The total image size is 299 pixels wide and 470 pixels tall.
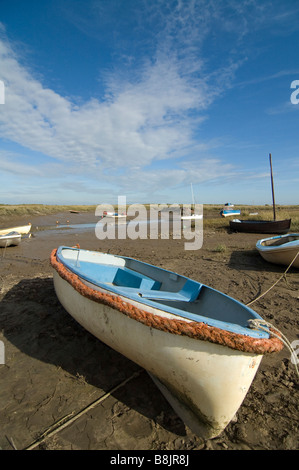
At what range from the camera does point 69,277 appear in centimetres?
389

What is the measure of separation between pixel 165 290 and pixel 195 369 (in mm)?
2724

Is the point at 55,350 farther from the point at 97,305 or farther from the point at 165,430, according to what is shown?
the point at 165,430

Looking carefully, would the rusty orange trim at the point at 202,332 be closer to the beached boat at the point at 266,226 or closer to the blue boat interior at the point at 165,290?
the blue boat interior at the point at 165,290

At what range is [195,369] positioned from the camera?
2.37 meters

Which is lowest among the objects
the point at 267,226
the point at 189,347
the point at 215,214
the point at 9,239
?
the point at 189,347

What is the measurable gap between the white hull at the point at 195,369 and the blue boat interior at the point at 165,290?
24 centimetres

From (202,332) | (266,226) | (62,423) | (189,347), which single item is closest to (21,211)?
(266,226)

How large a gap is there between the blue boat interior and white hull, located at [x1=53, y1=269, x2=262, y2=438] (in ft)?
0.80

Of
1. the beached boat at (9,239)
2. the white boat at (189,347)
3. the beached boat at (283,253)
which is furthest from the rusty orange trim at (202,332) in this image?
the beached boat at (9,239)

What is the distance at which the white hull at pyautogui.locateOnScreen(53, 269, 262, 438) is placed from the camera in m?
2.32

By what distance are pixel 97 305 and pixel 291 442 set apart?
2.57m

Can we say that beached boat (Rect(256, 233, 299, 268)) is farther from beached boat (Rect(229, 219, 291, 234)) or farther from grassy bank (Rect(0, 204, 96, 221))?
grassy bank (Rect(0, 204, 96, 221))

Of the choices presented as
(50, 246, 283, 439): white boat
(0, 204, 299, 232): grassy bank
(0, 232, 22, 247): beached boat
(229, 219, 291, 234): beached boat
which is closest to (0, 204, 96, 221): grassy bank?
(0, 204, 299, 232): grassy bank

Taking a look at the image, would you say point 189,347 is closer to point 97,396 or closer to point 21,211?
point 97,396
